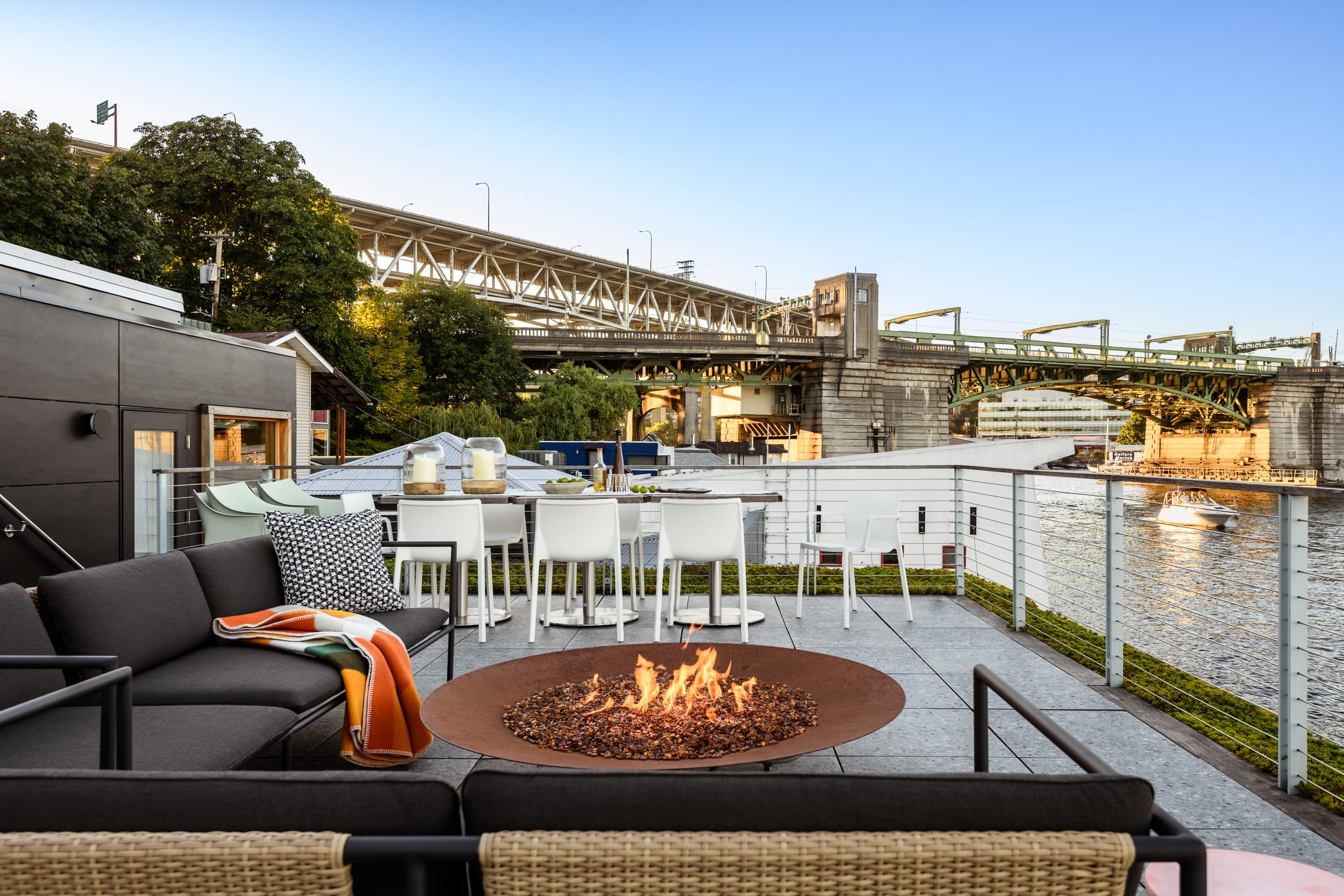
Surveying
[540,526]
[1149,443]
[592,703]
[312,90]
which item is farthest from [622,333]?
[1149,443]

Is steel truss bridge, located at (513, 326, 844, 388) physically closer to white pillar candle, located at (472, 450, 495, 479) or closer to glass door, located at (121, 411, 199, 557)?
glass door, located at (121, 411, 199, 557)

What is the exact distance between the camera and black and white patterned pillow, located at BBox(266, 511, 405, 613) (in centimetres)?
392

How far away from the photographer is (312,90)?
14.9m

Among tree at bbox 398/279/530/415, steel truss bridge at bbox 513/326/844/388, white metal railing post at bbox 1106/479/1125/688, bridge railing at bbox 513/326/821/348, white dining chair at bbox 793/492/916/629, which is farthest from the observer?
steel truss bridge at bbox 513/326/844/388

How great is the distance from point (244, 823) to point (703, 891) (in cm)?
59

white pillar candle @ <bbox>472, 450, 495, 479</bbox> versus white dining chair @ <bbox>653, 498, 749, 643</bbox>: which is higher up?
white pillar candle @ <bbox>472, 450, 495, 479</bbox>

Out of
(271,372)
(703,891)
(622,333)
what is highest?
(622,333)

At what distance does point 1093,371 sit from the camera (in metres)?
48.1

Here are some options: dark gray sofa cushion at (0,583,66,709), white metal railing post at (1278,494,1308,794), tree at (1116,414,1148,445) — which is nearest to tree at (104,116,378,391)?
dark gray sofa cushion at (0,583,66,709)

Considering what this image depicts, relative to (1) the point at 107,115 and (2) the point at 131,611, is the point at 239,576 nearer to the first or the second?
(2) the point at 131,611

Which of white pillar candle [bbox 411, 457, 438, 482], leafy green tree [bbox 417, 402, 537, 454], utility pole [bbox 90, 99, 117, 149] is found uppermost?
utility pole [bbox 90, 99, 117, 149]

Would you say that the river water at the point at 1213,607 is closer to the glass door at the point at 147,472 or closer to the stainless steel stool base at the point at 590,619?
the stainless steel stool base at the point at 590,619

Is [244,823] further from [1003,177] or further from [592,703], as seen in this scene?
[1003,177]

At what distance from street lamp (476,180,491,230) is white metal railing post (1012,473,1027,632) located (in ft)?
178
